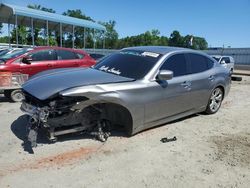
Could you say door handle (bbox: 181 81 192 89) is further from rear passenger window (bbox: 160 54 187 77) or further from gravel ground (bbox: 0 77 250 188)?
gravel ground (bbox: 0 77 250 188)

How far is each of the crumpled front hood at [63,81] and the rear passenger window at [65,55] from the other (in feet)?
17.2

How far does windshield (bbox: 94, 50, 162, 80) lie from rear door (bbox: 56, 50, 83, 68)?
14.9ft

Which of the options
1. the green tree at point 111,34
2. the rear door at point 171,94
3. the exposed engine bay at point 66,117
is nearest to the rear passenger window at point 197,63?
the rear door at point 171,94

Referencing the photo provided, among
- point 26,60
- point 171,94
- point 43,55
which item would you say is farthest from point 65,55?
point 171,94

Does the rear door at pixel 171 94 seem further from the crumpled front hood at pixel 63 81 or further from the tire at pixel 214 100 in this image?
the tire at pixel 214 100

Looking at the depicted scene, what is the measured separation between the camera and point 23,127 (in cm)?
606

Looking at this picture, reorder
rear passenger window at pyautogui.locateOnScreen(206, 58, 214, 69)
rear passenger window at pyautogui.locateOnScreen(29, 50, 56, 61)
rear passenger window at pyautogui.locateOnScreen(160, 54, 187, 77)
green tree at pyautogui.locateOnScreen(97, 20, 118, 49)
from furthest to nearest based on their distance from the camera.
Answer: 1. green tree at pyautogui.locateOnScreen(97, 20, 118, 49)
2. rear passenger window at pyautogui.locateOnScreen(29, 50, 56, 61)
3. rear passenger window at pyautogui.locateOnScreen(206, 58, 214, 69)
4. rear passenger window at pyautogui.locateOnScreen(160, 54, 187, 77)

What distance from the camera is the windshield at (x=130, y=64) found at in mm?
5859

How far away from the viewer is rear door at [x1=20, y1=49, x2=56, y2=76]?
9712 mm

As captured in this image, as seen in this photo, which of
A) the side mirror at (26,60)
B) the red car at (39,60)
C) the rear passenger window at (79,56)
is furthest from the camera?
the rear passenger window at (79,56)

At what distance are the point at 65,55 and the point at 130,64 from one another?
18.3ft

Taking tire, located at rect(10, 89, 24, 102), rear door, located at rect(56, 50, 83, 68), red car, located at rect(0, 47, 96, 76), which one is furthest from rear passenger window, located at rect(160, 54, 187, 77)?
rear door, located at rect(56, 50, 83, 68)

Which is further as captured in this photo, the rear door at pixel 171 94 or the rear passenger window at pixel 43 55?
the rear passenger window at pixel 43 55

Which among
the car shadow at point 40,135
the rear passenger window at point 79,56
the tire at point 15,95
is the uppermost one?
the rear passenger window at point 79,56
